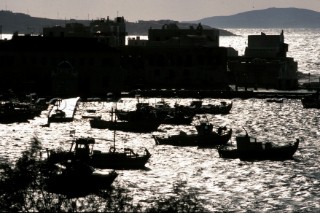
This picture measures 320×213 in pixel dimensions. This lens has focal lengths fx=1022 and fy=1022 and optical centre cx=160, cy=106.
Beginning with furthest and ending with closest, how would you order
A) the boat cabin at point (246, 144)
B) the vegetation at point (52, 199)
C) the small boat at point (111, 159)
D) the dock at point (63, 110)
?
the dock at point (63, 110), the boat cabin at point (246, 144), the small boat at point (111, 159), the vegetation at point (52, 199)

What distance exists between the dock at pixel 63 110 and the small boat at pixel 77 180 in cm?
4708

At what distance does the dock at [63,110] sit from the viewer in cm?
11781

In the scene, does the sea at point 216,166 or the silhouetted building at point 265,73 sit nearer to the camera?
the sea at point 216,166

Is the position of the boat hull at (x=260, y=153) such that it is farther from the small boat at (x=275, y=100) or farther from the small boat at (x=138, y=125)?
the small boat at (x=275, y=100)

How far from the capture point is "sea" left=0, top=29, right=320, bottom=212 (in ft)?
226

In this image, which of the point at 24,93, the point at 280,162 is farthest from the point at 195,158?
the point at 24,93

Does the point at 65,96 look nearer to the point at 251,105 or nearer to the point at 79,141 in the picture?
the point at 251,105

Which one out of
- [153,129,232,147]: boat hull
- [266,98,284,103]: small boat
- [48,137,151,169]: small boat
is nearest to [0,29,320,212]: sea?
[48,137,151,169]: small boat

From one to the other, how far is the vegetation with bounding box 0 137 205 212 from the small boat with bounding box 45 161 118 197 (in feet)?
2.18

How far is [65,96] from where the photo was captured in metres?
150

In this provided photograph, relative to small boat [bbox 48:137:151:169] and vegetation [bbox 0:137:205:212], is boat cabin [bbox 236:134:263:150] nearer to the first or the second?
small boat [bbox 48:137:151:169]

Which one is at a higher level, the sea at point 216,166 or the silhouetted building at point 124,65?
the silhouetted building at point 124,65

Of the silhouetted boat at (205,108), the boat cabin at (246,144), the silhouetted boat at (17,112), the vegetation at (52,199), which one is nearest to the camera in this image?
the vegetation at (52,199)

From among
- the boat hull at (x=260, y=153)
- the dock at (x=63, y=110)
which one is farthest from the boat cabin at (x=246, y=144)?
the dock at (x=63, y=110)
